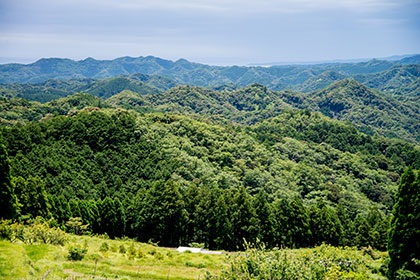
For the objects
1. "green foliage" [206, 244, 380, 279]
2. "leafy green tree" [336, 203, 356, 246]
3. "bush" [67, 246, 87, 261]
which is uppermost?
"green foliage" [206, 244, 380, 279]

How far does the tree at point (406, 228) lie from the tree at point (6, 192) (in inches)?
1245

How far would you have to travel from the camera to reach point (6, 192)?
83.3 feet

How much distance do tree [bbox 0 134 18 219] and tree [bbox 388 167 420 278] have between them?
31628 millimetres

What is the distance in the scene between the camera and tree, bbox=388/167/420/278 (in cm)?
2215

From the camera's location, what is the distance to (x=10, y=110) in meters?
148

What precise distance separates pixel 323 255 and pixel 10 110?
557 feet

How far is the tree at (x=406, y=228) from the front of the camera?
2215 centimetres

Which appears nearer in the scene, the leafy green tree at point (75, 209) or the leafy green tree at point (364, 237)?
the leafy green tree at point (75, 209)

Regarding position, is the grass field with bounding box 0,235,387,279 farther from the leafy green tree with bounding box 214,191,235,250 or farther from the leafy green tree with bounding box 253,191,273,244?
the leafy green tree with bounding box 253,191,273,244

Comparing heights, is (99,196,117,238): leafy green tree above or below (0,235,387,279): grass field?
below

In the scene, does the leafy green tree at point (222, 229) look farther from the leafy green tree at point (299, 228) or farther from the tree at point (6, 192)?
the tree at point (6, 192)

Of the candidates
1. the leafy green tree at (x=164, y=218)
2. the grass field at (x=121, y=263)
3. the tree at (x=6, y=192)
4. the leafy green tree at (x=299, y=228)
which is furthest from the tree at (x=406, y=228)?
the tree at (x=6, y=192)

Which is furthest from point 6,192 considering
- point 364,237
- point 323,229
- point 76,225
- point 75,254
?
point 364,237

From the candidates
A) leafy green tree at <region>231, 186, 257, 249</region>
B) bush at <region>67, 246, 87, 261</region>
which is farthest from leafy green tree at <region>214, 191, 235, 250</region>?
bush at <region>67, 246, 87, 261</region>
